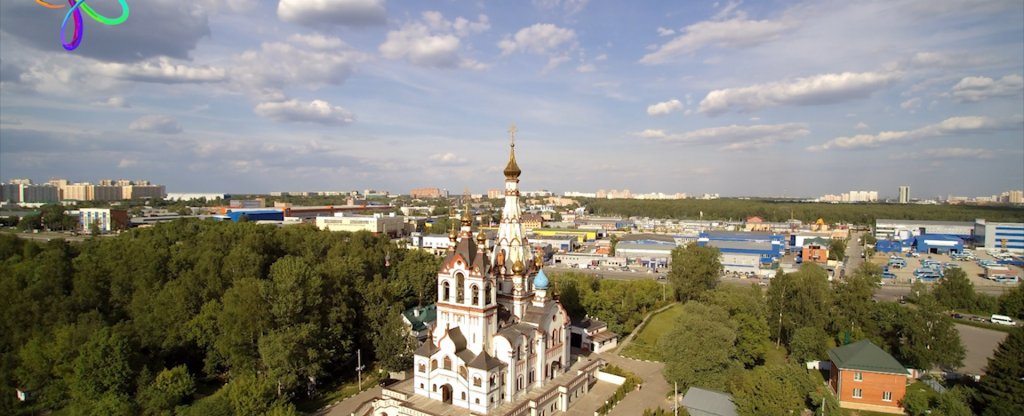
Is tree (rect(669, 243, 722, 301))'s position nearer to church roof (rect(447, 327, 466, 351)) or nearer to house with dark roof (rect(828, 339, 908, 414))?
house with dark roof (rect(828, 339, 908, 414))

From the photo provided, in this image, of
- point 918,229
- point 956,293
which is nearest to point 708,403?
point 956,293

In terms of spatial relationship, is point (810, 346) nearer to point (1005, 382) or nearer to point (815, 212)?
point (1005, 382)

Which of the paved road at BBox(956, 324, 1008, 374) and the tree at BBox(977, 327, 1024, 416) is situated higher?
the tree at BBox(977, 327, 1024, 416)

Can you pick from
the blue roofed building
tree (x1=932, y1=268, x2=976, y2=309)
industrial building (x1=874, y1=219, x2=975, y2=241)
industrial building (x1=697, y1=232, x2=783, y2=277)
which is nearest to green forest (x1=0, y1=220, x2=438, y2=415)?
tree (x1=932, y1=268, x2=976, y2=309)

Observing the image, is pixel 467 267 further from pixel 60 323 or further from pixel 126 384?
pixel 60 323

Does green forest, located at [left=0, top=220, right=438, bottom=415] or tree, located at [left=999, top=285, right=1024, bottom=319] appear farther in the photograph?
tree, located at [left=999, top=285, right=1024, bottom=319]

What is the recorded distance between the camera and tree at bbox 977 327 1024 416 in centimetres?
1952

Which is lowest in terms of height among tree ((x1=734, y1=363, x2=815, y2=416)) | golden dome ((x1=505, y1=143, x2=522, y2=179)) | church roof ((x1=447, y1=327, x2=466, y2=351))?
tree ((x1=734, y1=363, x2=815, y2=416))

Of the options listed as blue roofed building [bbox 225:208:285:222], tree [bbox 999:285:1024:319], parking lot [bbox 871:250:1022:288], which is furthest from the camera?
blue roofed building [bbox 225:208:285:222]

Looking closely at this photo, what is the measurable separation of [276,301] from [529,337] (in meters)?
12.1

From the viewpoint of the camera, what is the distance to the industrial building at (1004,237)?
258 ft

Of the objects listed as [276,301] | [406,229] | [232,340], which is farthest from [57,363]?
[406,229]

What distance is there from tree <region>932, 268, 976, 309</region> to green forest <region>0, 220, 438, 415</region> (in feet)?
138

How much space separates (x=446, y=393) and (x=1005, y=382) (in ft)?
72.3
